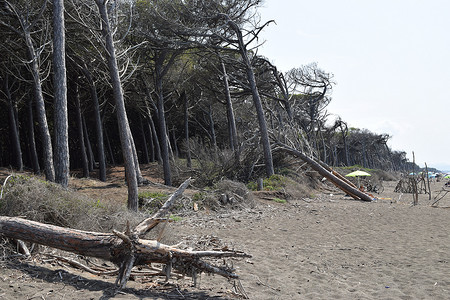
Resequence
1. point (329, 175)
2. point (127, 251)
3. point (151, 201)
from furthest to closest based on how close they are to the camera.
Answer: point (329, 175)
point (151, 201)
point (127, 251)

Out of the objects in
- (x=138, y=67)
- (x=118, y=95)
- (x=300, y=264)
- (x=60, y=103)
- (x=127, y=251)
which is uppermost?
(x=138, y=67)

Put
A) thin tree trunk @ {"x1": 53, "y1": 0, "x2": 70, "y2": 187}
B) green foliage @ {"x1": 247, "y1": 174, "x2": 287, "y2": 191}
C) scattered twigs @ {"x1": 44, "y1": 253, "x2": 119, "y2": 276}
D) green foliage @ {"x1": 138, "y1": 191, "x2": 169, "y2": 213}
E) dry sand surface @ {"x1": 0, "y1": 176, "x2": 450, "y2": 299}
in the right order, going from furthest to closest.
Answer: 1. green foliage @ {"x1": 247, "y1": 174, "x2": 287, "y2": 191}
2. green foliage @ {"x1": 138, "y1": 191, "x2": 169, "y2": 213}
3. thin tree trunk @ {"x1": 53, "y1": 0, "x2": 70, "y2": 187}
4. scattered twigs @ {"x1": 44, "y1": 253, "x2": 119, "y2": 276}
5. dry sand surface @ {"x1": 0, "y1": 176, "x2": 450, "y2": 299}

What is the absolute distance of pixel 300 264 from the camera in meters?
6.05

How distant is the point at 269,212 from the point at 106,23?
731cm

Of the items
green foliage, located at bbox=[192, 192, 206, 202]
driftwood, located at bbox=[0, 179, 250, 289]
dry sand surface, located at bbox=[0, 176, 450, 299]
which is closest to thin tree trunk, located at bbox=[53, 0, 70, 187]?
dry sand surface, located at bbox=[0, 176, 450, 299]

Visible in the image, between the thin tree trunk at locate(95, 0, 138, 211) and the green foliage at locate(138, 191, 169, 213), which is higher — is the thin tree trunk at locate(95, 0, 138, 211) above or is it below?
above

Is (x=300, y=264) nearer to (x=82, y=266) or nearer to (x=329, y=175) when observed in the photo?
(x=82, y=266)

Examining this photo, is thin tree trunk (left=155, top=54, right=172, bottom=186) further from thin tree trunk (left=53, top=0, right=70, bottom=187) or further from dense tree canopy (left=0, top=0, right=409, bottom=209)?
thin tree trunk (left=53, top=0, right=70, bottom=187)

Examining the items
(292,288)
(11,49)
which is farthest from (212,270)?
(11,49)

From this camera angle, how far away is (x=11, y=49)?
50.4 feet


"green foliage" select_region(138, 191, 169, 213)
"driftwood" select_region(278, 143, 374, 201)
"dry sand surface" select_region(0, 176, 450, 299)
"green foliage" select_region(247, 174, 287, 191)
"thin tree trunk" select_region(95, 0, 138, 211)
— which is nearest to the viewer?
"dry sand surface" select_region(0, 176, 450, 299)

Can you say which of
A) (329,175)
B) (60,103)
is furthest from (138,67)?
(329,175)

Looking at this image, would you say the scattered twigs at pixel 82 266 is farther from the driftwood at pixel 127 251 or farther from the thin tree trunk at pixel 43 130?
the thin tree trunk at pixel 43 130

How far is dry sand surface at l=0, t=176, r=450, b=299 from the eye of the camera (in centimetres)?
421
